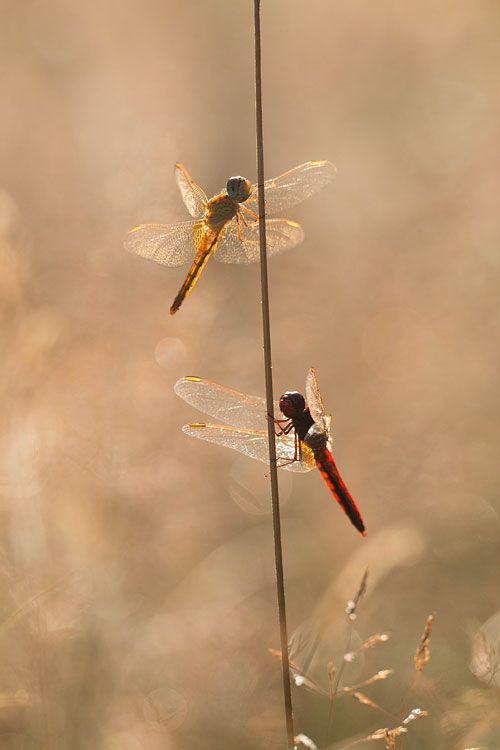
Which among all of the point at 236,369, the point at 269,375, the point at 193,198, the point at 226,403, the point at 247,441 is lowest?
the point at 236,369

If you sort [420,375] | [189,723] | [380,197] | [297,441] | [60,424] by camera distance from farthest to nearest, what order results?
[380,197] < [420,375] < [60,424] < [189,723] < [297,441]

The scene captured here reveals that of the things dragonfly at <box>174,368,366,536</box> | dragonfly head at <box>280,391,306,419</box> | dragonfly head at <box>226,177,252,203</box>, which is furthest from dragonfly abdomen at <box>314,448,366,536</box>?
dragonfly head at <box>226,177,252,203</box>

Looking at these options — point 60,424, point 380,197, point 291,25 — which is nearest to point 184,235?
point 60,424

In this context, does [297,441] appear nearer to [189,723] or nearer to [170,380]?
[189,723]

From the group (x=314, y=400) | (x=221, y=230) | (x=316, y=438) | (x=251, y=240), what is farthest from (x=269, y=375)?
(x=251, y=240)

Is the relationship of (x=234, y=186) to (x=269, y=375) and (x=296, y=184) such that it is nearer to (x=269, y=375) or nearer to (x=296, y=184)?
(x=296, y=184)

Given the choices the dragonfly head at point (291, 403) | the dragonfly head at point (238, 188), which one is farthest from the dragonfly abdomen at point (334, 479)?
the dragonfly head at point (238, 188)
